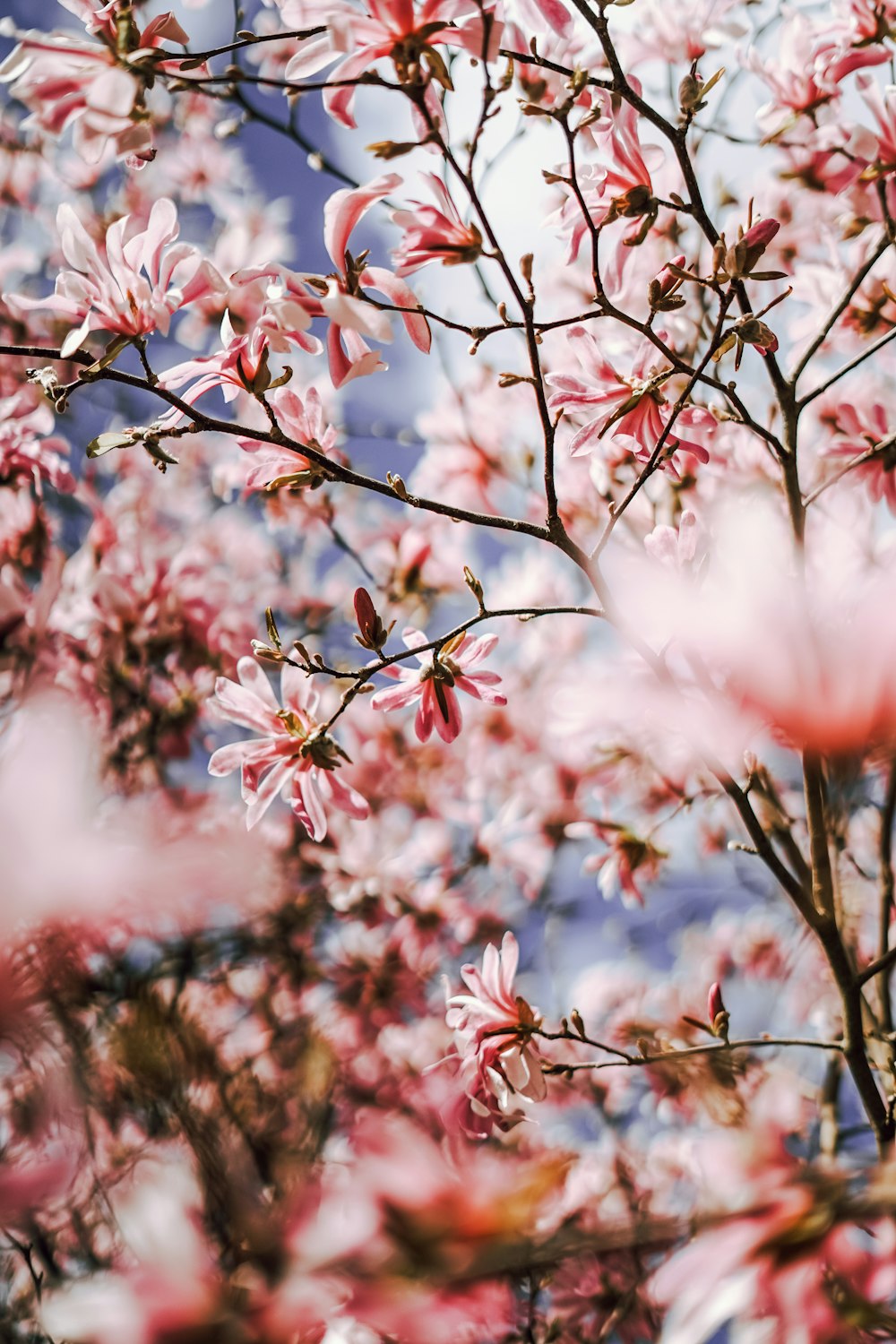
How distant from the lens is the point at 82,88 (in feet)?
2.81

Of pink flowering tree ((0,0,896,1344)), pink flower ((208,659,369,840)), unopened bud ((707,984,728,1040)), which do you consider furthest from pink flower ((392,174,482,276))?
unopened bud ((707,984,728,1040))

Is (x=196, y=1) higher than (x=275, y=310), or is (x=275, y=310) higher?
(x=196, y=1)

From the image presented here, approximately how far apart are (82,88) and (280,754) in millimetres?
802

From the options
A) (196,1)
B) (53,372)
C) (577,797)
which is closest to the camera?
(53,372)

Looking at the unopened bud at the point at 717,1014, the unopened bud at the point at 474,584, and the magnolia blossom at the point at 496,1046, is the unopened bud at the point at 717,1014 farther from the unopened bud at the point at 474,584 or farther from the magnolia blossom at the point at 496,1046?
the unopened bud at the point at 474,584

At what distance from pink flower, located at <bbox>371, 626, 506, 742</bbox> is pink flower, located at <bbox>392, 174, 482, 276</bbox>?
1.53 feet

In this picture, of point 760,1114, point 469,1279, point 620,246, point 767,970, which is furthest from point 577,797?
point 469,1279

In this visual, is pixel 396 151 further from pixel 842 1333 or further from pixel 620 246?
pixel 842 1333

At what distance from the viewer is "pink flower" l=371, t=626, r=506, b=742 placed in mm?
1169

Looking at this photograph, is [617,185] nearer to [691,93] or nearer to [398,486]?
[691,93]

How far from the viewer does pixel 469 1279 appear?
0.51 m

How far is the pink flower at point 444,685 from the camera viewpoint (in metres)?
1.17

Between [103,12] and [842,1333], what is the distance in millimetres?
1484

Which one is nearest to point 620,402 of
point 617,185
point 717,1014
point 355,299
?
point 617,185
